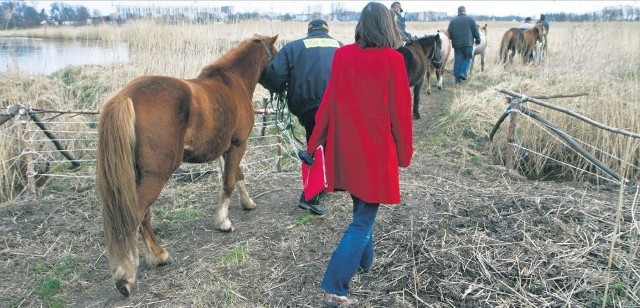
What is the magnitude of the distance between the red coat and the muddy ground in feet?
2.79

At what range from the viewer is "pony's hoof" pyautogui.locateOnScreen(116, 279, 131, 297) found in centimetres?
286

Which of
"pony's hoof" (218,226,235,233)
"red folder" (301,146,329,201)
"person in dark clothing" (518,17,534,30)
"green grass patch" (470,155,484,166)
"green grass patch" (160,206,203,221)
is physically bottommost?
"pony's hoof" (218,226,235,233)

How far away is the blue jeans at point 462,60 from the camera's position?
35.5ft

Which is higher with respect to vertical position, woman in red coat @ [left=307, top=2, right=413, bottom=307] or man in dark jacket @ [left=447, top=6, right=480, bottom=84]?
man in dark jacket @ [left=447, top=6, right=480, bottom=84]

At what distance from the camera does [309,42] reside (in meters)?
3.75

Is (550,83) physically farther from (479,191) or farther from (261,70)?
(261,70)

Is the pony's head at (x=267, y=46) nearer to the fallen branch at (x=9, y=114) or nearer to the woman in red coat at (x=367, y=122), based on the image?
the woman in red coat at (x=367, y=122)

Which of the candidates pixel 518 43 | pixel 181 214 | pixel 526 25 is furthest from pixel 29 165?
pixel 526 25

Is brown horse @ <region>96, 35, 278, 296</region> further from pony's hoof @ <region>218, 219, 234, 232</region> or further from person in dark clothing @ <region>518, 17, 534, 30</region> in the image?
person in dark clothing @ <region>518, 17, 534, 30</region>

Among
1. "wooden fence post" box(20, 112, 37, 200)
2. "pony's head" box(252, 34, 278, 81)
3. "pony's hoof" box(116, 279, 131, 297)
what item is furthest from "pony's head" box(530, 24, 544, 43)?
"pony's hoof" box(116, 279, 131, 297)

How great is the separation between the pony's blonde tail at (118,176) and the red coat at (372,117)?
131cm

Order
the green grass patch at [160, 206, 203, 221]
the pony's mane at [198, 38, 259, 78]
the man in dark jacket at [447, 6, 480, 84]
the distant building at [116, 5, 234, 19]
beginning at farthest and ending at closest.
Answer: the man in dark jacket at [447, 6, 480, 84], the distant building at [116, 5, 234, 19], the green grass patch at [160, 206, 203, 221], the pony's mane at [198, 38, 259, 78]

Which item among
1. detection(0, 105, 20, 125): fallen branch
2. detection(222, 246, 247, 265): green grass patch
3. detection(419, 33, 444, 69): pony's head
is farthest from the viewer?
detection(419, 33, 444, 69): pony's head

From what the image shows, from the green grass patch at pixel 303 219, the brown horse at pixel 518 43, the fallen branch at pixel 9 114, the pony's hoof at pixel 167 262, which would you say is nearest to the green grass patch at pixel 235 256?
the pony's hoof at pixel 167 262
